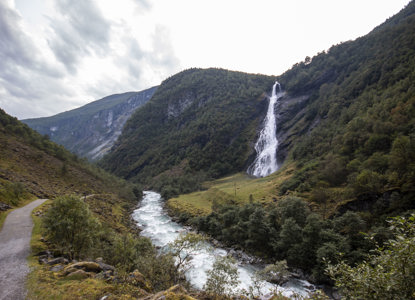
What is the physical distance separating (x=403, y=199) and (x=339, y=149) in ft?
131

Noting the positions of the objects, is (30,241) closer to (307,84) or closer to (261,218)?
(261,218)

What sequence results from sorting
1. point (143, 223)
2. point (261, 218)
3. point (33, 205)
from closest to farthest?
1. point (33, 205)
2. point (261, 218)
3. point (143, 223)

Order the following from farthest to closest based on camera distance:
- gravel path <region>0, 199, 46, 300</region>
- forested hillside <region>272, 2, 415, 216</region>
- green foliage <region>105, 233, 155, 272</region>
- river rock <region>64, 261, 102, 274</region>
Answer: forested hillside <region>272, 2, 415, 216</region> → green foliage <region>105, 233, 155, 272</region> → river rock <region>64, 261, 102, 274</region> → gravel path <region>0, 199, 46, 300</region>

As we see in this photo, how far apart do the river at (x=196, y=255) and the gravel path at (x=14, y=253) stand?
1523 cm

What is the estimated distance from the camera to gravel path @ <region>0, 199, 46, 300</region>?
51.7 ft

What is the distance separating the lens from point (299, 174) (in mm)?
80688

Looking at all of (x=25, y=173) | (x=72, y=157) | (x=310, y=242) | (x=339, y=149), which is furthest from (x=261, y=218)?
(x=72, y=157)

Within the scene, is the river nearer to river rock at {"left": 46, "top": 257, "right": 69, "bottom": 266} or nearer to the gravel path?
river rock at {"left": 46, "top": 257, "right": 69, "bottom": 266}

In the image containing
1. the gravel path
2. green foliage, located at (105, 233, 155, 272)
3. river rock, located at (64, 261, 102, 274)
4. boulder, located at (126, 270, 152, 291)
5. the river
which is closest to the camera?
the gravel path

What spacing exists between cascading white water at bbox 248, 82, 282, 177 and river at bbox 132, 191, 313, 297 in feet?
244

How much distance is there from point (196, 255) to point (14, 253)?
31398 millimetres

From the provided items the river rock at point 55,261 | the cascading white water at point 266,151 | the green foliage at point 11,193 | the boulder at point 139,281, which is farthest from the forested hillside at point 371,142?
the green foliage at point 11,193

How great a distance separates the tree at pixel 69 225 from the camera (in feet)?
75.5

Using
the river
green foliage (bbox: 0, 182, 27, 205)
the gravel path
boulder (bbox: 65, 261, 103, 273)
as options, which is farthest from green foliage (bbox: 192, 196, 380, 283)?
green foliage (bbox: 0, 182, 27, 205)
